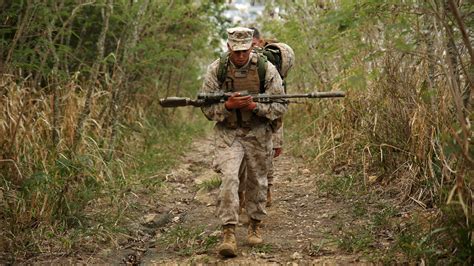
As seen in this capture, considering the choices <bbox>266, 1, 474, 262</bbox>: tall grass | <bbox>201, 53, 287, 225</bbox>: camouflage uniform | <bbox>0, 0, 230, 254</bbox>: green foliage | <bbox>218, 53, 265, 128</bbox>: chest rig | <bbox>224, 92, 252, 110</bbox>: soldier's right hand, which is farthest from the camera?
<bbox>0, 0, 230, 254</bbox>: green foliage

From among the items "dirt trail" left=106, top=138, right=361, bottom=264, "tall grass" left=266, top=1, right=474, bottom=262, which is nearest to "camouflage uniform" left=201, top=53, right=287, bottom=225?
"dirt trail" left=106, top=138, right=361, bottom=264

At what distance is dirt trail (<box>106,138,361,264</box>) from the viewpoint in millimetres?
5496

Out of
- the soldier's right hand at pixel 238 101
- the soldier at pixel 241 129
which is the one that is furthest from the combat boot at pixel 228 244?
the soldier's right hand at pixel 238 101

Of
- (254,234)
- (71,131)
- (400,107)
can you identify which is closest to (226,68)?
(254,234)

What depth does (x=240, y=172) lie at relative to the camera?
5910mm

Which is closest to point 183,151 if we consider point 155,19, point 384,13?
point 155,19

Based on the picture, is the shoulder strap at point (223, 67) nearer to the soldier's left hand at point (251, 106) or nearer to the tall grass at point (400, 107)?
the soldier's left hand at point (251, 106)

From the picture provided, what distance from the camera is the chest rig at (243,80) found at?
5598 millimetres

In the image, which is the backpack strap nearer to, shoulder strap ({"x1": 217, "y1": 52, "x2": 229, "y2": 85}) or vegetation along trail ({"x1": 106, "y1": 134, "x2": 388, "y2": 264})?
shoulder strap ({"x1": 217, "y1": 52, "x2": 229, "y2": 85})

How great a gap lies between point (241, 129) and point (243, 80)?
0.42 metres

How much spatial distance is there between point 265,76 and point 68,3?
3891 mm

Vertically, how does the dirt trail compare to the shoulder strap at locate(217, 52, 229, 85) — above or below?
below

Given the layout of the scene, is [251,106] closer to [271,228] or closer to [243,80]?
[243,80]

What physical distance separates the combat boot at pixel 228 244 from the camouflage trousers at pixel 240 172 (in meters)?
0.06
